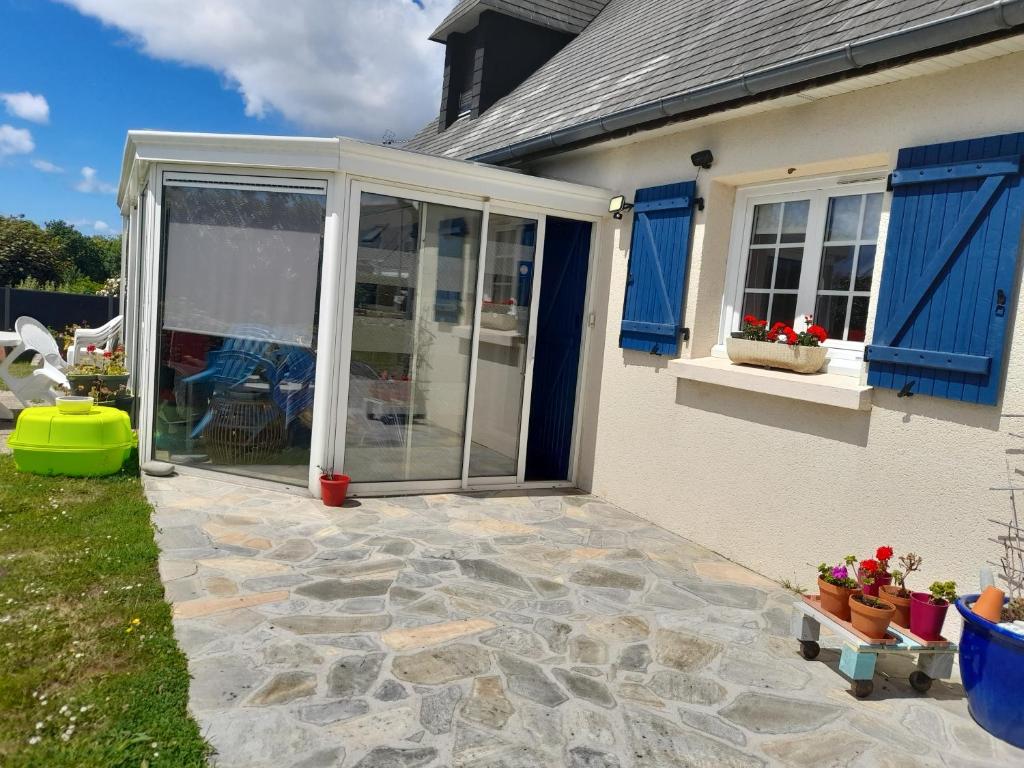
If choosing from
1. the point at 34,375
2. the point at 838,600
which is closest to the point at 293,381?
the point at 34,375

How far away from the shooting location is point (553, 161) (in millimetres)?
7871

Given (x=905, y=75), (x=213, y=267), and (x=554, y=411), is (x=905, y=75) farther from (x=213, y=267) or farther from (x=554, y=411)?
(x=213, y=267)

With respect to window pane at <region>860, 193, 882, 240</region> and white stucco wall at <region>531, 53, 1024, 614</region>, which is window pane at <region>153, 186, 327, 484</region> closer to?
white stucco wall at <region>531, 53, 1024, 614</region>

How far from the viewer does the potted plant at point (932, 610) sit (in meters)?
3.64

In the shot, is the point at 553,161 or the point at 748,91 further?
the point at 553,161

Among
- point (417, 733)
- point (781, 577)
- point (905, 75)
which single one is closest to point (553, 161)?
point (905, 75)

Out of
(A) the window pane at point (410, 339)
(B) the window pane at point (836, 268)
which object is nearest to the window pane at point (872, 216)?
(B) the window pane at point (836, 268)

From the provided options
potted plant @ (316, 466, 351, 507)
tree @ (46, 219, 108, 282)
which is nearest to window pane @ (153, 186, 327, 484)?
potted plant @ (316, 466, 351, 507)

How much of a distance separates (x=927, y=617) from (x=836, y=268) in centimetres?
250

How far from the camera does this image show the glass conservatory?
6.11 meters

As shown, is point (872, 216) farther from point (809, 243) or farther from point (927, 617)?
point (927, 617)

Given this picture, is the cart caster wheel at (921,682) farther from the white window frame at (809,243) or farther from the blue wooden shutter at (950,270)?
the white window frame at (809,243)

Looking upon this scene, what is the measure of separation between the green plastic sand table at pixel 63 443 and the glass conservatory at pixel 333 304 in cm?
48

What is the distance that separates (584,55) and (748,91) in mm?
5054
